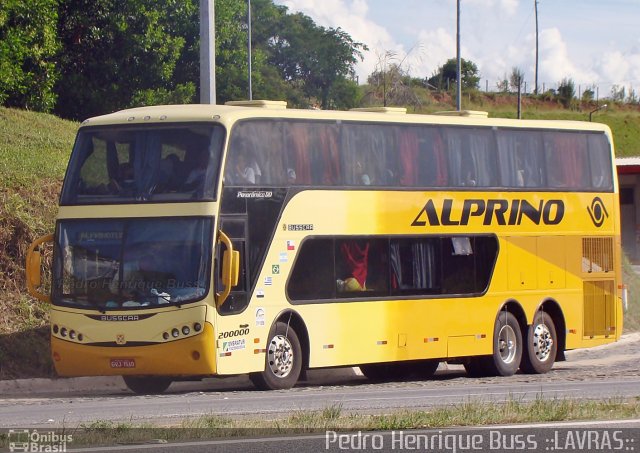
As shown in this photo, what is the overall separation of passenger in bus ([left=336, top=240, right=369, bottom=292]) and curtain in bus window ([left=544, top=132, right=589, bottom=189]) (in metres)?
4.71

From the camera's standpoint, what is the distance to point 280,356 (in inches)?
745

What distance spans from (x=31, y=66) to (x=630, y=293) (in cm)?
1930

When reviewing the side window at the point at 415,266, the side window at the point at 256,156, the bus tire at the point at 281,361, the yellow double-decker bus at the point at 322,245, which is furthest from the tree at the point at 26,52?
the bus tire at the point at 281,361

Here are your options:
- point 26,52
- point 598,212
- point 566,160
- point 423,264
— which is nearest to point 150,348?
point 423,264

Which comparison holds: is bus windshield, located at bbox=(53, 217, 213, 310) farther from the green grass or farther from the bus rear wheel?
the bus rear wheel

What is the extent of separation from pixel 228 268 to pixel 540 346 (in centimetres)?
792

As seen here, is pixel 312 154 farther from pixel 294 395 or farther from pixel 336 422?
pixel 336 422

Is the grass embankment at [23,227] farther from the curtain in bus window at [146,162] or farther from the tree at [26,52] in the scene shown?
the tree at [26,52]

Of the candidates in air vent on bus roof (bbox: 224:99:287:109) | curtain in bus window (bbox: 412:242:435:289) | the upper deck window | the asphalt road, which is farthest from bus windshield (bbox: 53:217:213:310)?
curtain in bus window (bbox: 412:242:435:289)

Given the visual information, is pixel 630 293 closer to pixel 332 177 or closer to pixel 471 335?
pixel 471 335

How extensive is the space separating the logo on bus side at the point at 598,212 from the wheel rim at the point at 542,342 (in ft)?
7.64

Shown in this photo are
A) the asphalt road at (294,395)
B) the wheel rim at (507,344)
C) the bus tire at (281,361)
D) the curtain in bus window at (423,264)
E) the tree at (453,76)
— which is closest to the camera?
the asphalt road at (294,395)

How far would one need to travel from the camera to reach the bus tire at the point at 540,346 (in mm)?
23047

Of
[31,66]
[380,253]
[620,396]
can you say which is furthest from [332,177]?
[31,66]
